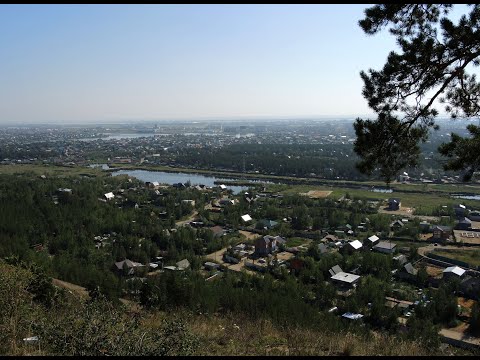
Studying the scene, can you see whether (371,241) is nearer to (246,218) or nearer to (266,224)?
(266,224)

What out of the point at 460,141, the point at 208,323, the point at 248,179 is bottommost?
the point at 248,179

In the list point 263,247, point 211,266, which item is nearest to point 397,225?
point 263,247

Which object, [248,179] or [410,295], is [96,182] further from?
[410,295]

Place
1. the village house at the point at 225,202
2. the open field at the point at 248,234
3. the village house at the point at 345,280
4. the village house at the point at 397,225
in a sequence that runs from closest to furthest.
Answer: the village house at the point at 345,280 → the open field at the point at 248,234 → the village house at the point at 397,225 → the village house at the point at 225,202

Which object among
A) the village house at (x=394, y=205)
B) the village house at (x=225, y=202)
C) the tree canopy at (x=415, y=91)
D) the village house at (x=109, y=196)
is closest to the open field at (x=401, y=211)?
the village house at (x=394, y=205)

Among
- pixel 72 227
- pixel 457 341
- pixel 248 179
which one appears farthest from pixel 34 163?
pixel 457 341

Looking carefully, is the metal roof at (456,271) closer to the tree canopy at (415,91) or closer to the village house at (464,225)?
the village house at (464,225)

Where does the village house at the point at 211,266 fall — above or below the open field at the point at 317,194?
above

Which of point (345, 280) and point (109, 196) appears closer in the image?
point (345, 280)

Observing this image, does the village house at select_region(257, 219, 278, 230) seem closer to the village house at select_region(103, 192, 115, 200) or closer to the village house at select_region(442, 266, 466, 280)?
the village house at select_region(442, 266, 466, 280)

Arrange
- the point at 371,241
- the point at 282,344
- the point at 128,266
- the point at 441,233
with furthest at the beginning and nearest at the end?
the point at 441,233, the point at 371,241, the point at 128,266, the point at 282,344

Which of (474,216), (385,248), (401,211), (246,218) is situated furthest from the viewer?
(401,211)
